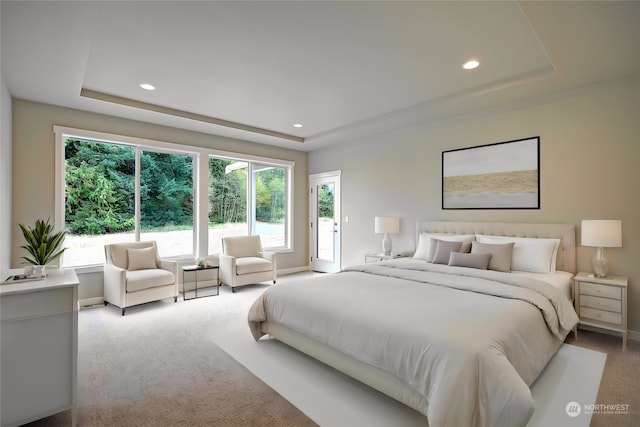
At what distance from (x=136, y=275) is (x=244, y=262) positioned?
1.57m

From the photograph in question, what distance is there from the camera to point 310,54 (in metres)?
2.89

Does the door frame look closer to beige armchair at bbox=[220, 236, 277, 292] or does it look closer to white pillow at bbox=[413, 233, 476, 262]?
beige armchair at bbox=[220, 236, 277, 292]

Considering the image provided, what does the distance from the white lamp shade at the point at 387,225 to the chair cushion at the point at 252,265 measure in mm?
1954

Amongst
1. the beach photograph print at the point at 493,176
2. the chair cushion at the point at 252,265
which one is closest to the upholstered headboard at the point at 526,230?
the beach photograph print at the point at 493,176

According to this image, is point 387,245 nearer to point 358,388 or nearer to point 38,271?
point 358,388

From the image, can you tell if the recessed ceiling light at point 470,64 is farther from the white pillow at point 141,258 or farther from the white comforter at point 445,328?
the white pillow at point 141,258

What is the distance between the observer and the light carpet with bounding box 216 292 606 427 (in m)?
1.93

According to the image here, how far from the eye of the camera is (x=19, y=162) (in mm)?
3781

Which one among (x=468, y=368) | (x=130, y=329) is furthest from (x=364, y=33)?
(x=130, y=329)

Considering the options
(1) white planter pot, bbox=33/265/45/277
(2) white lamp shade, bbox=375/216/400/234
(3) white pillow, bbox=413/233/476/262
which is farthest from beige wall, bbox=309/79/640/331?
(1) white planter pot, bbox=33/265/45/277

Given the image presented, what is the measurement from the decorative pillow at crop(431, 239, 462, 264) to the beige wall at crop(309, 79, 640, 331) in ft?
2.56

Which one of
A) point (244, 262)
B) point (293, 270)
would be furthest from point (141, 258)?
point (293, 270)

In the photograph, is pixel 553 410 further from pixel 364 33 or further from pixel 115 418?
pixel 364 33

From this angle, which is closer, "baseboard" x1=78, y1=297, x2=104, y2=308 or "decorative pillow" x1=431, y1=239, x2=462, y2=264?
"decorative pillow" x1=431, y1=239, x2=462, y2=264
